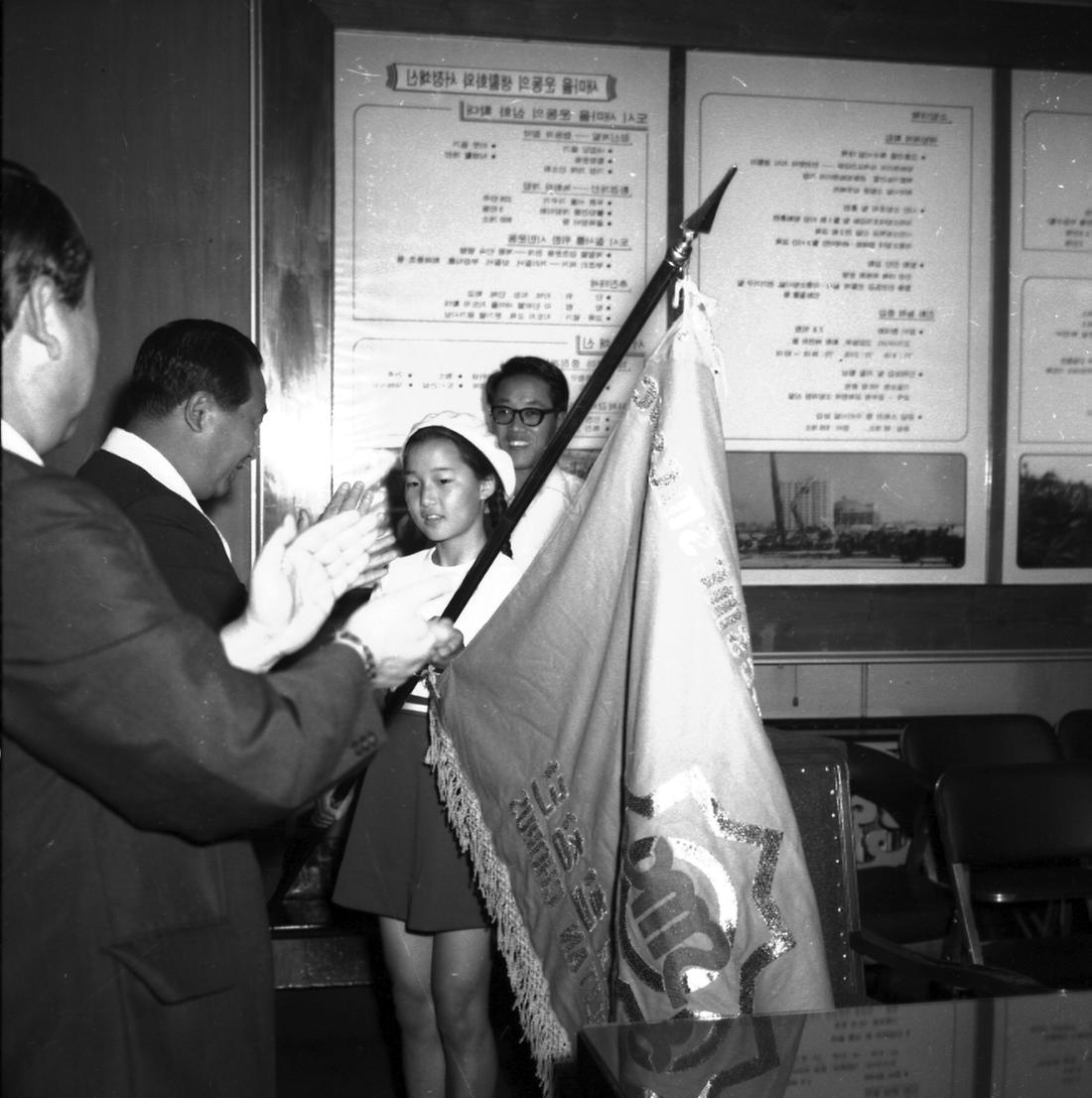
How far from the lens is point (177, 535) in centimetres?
158

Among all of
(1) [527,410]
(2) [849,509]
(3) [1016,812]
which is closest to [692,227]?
(1) [527,410]

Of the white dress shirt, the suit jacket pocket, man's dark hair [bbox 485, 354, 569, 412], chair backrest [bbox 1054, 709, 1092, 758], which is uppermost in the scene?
man's dark hair [bbox 485, 354, 569, 412]

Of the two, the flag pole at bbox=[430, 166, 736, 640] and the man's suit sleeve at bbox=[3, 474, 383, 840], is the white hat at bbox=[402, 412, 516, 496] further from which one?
the man's suit sleeve at bbox=[3, 474, 383, 840]

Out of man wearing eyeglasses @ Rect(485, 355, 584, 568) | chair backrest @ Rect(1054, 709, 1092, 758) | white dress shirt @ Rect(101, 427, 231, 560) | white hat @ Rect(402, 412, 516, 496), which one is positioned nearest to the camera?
white dress shirt @ Rect(101, 427, 231, 560)

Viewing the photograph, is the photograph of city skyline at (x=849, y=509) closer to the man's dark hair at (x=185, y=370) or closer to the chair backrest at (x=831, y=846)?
the chair backrest at (x=831, y=846)

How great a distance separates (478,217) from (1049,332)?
1.77 metres

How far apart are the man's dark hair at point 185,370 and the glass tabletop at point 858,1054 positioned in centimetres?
107

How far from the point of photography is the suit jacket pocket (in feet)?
3.29

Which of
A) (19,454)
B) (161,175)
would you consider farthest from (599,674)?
(161,175)

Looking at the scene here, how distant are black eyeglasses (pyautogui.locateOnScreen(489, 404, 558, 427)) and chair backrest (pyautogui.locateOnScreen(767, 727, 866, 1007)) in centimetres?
116

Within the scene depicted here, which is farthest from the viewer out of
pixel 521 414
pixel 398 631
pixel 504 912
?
pixel 521 414

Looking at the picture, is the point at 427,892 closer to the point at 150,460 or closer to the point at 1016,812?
the point at 150,460

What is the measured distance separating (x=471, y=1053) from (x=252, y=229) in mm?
2116

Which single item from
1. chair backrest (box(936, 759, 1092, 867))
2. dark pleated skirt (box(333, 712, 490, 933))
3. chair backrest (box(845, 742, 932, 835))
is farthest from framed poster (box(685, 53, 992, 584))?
dark pleated skirt (box(333, 712, 490, 933))
